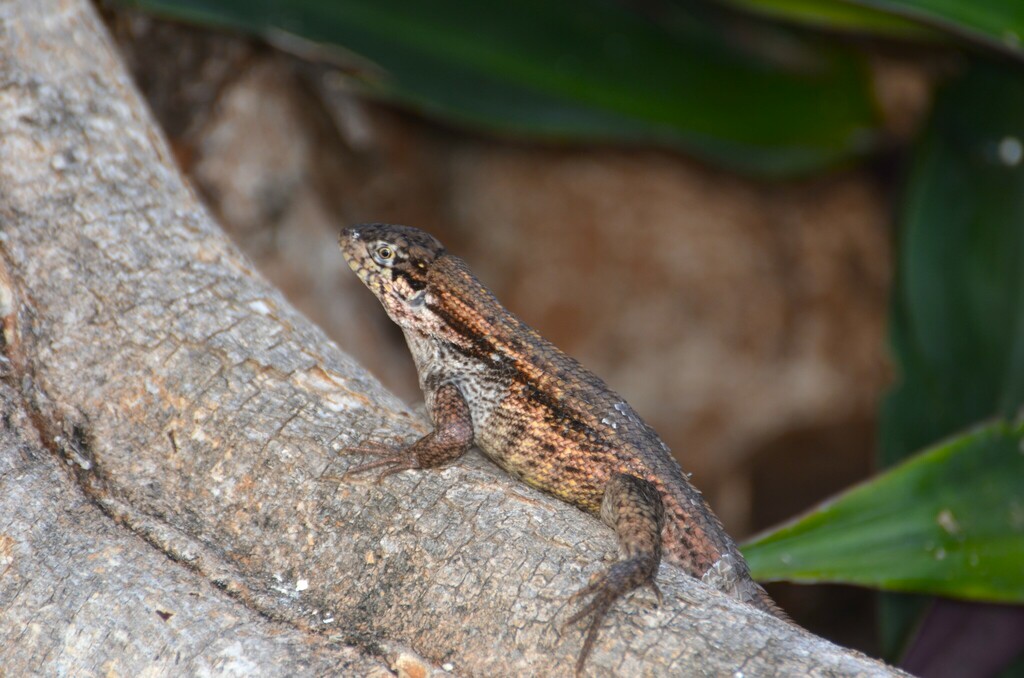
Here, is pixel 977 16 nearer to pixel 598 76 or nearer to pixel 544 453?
pixel 598 76

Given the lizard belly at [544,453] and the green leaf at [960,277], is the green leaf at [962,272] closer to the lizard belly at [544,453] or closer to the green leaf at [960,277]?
the green leaf at [960,277]

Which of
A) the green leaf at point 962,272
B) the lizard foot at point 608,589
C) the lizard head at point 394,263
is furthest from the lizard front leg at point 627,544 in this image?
the green leaf at point 962,272

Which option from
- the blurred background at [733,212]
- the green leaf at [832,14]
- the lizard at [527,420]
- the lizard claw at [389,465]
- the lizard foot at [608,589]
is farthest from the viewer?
the green leaf at [832,14]

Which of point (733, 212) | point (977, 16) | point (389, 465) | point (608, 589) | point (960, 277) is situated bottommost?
point (389, 465)

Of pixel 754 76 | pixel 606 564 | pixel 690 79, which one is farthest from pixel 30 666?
pixel 754 76

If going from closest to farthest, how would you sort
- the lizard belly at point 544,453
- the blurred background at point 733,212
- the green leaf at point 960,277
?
A: the lizard belly at point 544,453
the blurred background at point 733,212
the green leaf at point 960,277

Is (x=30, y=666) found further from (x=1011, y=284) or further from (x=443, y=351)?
(x=1011, y=284)

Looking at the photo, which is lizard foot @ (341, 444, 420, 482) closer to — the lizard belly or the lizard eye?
the lizard belly

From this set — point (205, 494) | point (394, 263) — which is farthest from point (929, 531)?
point (205, 494)
